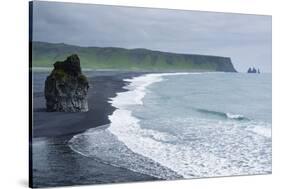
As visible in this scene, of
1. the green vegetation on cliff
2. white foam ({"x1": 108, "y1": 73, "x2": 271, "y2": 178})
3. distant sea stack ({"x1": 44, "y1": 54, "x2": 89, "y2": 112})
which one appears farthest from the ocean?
distant sea stack ({"x1": 44, "y1": 54, "x2": 89, "y2": 112})

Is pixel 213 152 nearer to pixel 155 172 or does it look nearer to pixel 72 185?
pixel 155 172

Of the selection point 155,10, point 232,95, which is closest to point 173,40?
point 155,10

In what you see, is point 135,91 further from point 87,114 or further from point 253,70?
point 253,70

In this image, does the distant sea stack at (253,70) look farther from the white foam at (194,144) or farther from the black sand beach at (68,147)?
the black sand beach at (68,147)

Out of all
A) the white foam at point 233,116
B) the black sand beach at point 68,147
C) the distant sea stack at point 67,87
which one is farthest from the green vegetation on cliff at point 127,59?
the white foam at point 233,116

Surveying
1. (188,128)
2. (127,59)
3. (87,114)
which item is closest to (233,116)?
(188,128)
